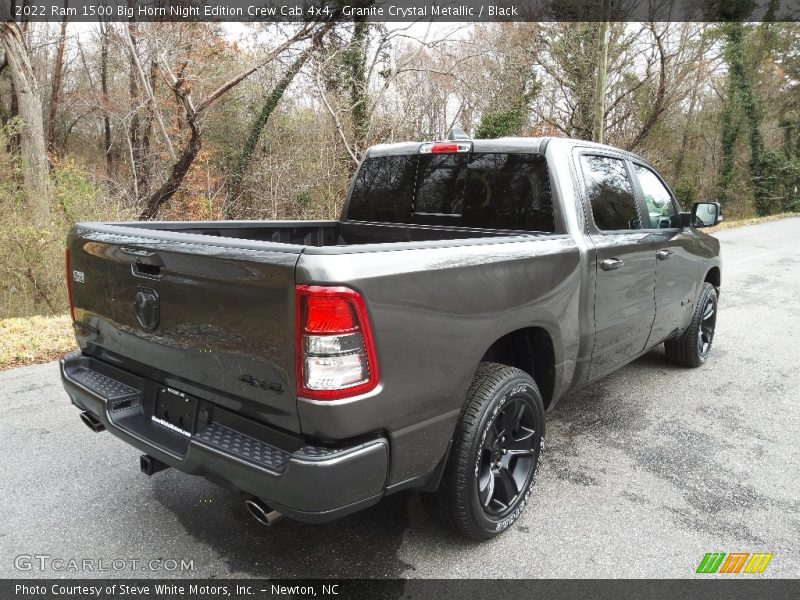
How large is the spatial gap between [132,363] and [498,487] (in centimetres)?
183

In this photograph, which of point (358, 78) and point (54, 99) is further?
point (54, 99)

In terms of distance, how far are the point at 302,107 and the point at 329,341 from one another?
50.8 feet

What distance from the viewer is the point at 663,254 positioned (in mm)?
4023

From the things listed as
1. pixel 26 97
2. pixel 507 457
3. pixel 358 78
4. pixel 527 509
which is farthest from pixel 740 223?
pixel 26 97

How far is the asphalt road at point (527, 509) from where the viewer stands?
2461 millimetres

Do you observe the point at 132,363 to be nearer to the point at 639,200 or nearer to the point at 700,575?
the point at 700,575

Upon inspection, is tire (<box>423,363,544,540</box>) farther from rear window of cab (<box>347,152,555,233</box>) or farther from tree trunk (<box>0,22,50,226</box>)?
tree trunk (<box>0,22,50,226</box>)

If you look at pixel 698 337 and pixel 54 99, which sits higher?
pixel 54 99

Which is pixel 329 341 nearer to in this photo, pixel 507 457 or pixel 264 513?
pixel 264 513

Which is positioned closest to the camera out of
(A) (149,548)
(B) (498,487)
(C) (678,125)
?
(A) (149,548)

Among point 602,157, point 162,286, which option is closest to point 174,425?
point 162,286

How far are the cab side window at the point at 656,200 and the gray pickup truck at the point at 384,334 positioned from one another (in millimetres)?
428

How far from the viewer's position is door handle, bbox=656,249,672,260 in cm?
396

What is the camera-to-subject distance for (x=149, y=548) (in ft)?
8.24
